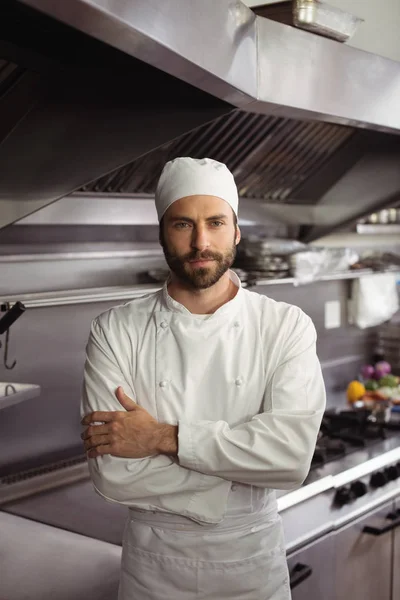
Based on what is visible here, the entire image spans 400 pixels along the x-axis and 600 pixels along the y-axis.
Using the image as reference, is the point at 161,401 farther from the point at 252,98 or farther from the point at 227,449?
Answer: the point at 252,98

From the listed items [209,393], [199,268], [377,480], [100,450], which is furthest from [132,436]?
[377,480]

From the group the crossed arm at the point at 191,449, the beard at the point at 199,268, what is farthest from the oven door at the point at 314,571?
the beard at the point at 199,268

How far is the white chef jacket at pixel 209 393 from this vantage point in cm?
147

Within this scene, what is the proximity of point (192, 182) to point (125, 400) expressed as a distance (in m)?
0.46

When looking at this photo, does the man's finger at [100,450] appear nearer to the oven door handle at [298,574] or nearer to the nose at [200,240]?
the nose at [200,240]

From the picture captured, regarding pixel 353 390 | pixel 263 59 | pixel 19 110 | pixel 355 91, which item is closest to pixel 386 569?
pixel 353 390

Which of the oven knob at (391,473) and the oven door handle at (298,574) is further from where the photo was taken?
the oven knob at (391,473)

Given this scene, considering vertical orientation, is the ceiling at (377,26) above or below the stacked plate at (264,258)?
above

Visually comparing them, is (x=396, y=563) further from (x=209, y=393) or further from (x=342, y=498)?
(x=209, y=393)

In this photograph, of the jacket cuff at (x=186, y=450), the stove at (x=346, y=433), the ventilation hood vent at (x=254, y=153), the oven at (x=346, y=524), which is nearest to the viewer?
the jacket cuff at (x=186, y=450)

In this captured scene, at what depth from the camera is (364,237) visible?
146 inches

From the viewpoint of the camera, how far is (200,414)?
5.16 feet

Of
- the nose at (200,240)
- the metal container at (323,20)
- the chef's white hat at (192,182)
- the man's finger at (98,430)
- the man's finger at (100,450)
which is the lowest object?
the man's finger at (100,450)

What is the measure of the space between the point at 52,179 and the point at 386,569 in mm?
1601
